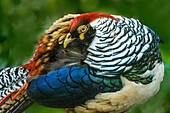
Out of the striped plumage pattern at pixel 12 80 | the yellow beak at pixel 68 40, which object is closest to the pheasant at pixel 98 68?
the yellow beak at pixel 68 40

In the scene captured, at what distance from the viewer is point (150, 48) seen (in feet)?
2.95

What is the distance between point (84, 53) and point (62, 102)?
0.18m

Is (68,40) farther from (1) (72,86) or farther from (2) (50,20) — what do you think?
(2) (50,20)

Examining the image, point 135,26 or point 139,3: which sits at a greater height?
point 139,3

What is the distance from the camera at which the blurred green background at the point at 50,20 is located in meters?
1.66

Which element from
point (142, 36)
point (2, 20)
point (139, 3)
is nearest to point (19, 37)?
point (2, 20)

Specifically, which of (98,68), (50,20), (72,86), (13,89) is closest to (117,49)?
(98,68)

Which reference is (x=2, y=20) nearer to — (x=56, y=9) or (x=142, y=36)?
(x=56, y=9)

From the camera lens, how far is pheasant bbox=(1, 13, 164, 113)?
848 millimetres

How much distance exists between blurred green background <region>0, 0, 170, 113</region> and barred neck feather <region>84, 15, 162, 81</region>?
69 centimetres

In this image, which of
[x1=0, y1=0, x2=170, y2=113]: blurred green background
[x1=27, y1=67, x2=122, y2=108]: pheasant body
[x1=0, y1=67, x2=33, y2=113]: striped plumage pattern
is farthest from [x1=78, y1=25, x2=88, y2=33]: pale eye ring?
[x1=0, y1=0, x2=170, y2=113]: blurred green background

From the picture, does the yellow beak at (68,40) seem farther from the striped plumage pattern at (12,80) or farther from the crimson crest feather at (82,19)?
the striped plumage pattern at (12,80)

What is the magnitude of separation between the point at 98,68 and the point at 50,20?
1.07 m

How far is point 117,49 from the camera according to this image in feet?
2.80
